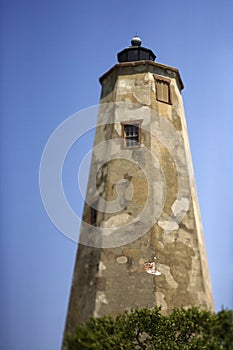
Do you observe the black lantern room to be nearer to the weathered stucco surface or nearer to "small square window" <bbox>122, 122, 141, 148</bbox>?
the weathered stucco surface

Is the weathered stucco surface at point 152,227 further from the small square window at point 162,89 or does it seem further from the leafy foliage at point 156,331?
the leafy foliage at point 156,331

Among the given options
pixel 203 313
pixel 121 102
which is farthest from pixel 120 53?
pixel 203 313

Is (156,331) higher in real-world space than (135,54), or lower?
lower

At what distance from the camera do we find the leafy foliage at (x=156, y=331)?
408 inches

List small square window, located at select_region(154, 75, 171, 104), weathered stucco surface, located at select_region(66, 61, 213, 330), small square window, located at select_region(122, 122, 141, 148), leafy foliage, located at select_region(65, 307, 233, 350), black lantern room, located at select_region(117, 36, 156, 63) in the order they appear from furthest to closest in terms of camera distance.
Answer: black lantern room, located at select_region(117, 36, 156, 63), small square window, located at select_region(154, 75, 171, 104), small square window, located at select_region(122, 122, 141, 148), weathered stucco surface, located at select_region(66, 61, 213, 330), leafy foliage, located at select_region(65, 307, 233, 350)

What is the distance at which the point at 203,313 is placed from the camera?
1128 cm

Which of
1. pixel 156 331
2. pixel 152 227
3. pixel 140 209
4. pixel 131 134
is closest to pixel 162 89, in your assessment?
pixel 131 134

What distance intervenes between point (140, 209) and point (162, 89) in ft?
15.9

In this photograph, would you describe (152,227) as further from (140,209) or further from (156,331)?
(156,331)

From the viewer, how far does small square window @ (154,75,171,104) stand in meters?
16.4

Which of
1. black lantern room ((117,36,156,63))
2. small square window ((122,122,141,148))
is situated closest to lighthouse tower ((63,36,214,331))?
small square window ((122,122,141,148))

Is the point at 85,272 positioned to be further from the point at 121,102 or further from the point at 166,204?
the point at 121,102

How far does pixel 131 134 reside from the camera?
51.1 ft

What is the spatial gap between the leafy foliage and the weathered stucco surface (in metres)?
1.15
